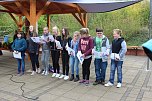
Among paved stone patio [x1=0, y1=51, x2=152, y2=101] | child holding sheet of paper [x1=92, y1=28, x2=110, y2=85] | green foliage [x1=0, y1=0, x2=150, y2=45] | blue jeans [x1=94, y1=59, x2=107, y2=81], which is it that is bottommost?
paved stone patio [x1=0, y1=51, x2=152, y2=101]

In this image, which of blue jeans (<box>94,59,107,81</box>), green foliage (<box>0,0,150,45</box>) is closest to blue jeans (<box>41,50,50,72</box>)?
blue jeans (<box>94,59,107,81</box>)

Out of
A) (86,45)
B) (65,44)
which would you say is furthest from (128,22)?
(86,45)

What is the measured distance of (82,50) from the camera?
5.50m

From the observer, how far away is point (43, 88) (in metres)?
5.23

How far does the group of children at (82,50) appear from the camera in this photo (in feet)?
17.1

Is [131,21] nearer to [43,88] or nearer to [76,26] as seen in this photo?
[76,26]

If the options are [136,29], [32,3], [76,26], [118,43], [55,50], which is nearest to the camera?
[118,43]

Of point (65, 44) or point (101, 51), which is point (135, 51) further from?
point (101, 51)

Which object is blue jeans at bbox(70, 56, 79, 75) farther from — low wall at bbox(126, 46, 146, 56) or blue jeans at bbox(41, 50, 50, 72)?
low wall at bbox(126, 46, 146, 56)

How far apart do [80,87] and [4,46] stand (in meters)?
5.31

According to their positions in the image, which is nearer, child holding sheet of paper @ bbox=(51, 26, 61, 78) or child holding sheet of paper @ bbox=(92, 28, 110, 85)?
child holding sheet of paper @ bbox=(92, 28, 110, 85)

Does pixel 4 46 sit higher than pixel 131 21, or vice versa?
pixel 131 21

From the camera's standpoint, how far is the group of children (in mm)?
5205

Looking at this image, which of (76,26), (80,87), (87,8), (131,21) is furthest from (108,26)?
(80,87)
